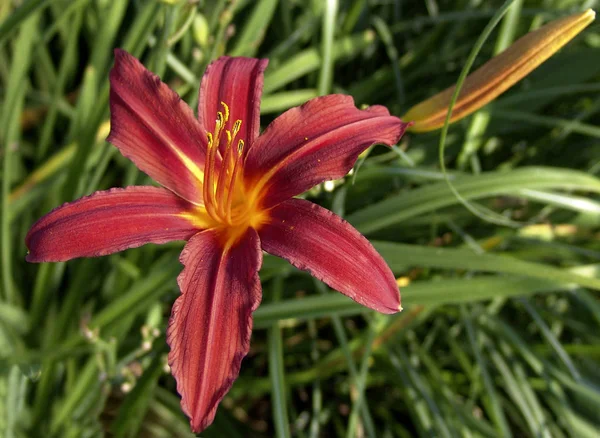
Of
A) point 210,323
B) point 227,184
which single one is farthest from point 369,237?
point 210,323

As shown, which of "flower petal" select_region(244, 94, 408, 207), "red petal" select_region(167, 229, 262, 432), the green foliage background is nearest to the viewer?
"red petal" select_region(167, 229, 262, 432)

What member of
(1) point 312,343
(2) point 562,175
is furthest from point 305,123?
(1) point 312,343

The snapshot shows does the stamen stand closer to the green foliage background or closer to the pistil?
the pistil

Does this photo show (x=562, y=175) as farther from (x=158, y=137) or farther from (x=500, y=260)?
(x=158, y=137)

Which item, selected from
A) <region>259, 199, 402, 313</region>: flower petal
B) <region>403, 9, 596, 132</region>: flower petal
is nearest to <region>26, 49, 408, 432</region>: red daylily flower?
<region>259, 199, 402, 313</region>: flower petal

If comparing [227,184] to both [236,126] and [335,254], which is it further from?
[335,254]

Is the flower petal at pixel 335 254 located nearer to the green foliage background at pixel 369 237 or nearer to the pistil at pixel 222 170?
the pistil at pixel 222 170

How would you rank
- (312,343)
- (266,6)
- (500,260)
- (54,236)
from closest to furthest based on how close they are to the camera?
(54,236) < (500,260) < (266,6) < (312,343)
